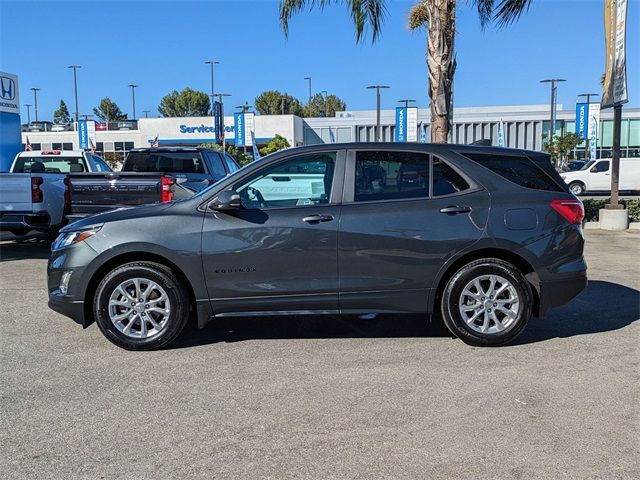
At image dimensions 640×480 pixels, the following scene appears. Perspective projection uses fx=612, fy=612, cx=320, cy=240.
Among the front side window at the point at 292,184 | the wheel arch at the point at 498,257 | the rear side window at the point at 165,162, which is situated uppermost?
the rear side window at the point at 165,162

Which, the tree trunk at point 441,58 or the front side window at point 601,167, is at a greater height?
the tree trunk at point 441,58

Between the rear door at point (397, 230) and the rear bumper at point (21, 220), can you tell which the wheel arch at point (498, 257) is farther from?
the rear bumper at point (21, 220)

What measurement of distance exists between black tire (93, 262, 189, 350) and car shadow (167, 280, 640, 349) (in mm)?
229

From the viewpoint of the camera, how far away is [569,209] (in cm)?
537

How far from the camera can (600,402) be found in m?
4.17

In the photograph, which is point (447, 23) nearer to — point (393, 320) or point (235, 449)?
point (393, 320)

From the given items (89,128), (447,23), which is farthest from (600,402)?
(89,128)

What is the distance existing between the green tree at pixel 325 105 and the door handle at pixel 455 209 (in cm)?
10798

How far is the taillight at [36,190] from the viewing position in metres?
9.92

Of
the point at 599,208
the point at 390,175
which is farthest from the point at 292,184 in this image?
the point at 599,208

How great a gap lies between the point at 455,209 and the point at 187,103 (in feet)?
348

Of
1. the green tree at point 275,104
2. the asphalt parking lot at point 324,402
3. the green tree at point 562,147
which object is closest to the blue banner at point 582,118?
the green tree at point 562,147

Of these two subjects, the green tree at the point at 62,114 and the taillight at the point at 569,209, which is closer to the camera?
the taillight at the point at 569,209

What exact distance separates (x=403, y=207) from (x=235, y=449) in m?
2.58
